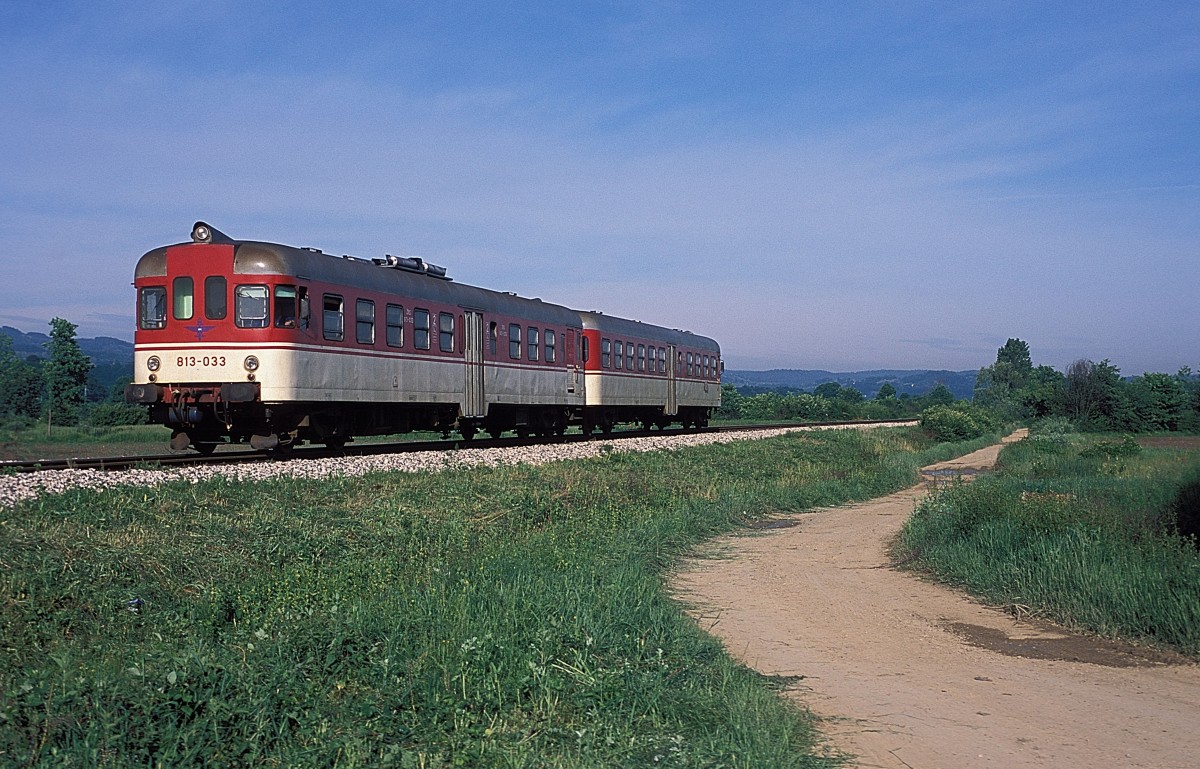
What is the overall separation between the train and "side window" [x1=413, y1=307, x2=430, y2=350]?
0.04m

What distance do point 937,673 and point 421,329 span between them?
51.1 ft

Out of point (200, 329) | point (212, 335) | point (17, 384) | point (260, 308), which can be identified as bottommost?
point (212, 335)

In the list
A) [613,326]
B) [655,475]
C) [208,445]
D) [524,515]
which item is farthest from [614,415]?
[524,515]

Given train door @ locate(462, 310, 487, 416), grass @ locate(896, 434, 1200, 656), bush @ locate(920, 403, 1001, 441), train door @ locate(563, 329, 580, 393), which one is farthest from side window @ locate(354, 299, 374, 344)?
bush @ locate(920, 403, 1001, 441)

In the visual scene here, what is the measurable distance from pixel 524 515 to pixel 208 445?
801 centimetres

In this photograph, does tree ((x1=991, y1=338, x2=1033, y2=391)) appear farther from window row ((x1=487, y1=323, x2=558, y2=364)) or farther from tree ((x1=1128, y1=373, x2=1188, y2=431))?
window row ((x1=487, y1=323, x2=558, y2=364))

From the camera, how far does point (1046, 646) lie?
340 inches

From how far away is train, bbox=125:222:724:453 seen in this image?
17.3 metres

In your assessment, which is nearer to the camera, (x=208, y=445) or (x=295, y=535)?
(x=295, y=535)

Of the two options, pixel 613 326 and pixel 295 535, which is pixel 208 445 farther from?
pixel 613 326

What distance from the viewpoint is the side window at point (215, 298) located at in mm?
17453

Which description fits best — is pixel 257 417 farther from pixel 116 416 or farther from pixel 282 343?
pixel 116 416

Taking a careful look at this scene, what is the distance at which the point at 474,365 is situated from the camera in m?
23.8

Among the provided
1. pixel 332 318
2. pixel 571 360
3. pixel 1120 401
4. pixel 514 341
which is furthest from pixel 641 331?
pixel 1120 401
